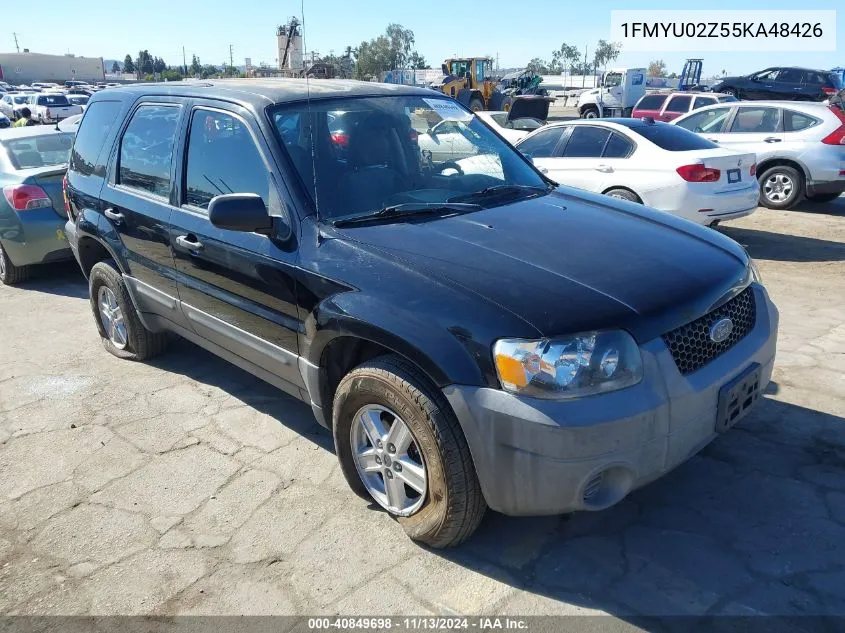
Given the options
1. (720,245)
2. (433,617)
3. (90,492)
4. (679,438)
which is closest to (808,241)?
(720,245)

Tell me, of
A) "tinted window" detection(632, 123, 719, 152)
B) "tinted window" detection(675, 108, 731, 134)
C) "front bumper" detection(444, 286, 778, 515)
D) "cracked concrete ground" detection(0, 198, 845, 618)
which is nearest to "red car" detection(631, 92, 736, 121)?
"tinted window" detection(675, 108, 731, 134)

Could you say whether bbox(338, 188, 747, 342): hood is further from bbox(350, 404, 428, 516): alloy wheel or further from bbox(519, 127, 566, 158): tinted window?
bbox(519, 127, 566, 158): tinted window

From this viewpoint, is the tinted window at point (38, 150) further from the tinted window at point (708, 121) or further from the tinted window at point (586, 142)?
the tinted window at point (708, 121)

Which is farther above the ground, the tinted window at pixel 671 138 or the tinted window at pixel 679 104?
the tinted window at pixel 679 104

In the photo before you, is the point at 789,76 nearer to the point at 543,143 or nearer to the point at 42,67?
the point at 543,143

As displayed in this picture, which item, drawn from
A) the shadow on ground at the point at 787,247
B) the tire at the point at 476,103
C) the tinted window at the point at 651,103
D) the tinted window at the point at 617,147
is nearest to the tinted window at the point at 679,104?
the tinted window at the point at 651,103

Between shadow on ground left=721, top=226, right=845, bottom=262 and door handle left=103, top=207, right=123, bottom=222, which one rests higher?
door handle left=103, top=207, right=123, bottom=222

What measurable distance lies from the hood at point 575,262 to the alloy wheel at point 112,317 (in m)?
2.74

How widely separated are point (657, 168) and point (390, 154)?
16.1ft

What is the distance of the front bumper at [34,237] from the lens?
680 centimetres

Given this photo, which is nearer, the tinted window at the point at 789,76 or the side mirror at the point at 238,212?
the side mirror at the point at 238,212

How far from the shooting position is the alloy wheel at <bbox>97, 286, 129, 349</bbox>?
5039mm

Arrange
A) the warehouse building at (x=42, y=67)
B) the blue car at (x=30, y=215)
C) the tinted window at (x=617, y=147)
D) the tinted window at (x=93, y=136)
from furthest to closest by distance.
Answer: the warehouse building at (x=42, y=67) → the tinted window at (x=617, y=147) → the blue car at (x=30, y=215) → the tinted window at (x=93, y=136)

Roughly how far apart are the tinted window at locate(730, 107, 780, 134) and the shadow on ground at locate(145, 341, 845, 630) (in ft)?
25.9
